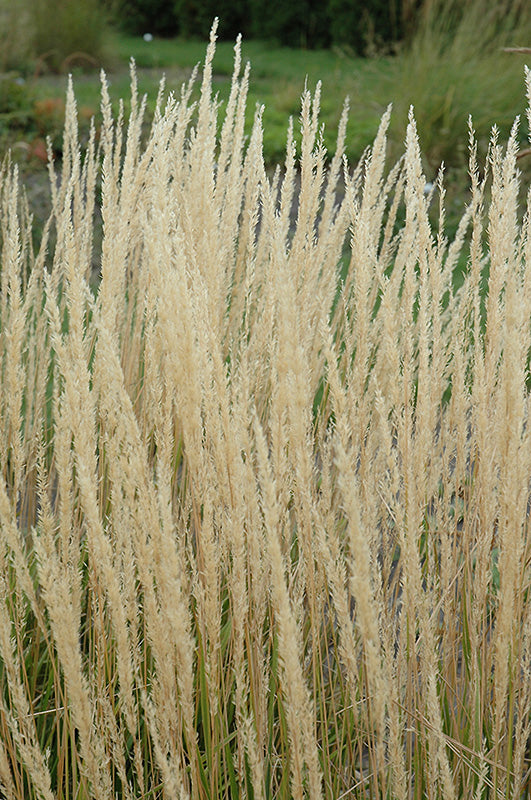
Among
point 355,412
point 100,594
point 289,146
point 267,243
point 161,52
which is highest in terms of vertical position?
point 161,52

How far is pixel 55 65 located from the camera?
36.6 ft

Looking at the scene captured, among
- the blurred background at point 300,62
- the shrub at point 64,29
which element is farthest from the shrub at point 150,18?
the shrub at point 64,29

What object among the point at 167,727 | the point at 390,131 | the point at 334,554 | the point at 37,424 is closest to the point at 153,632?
the point at 167,727

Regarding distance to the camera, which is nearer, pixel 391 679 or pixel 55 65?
pixel 391 679

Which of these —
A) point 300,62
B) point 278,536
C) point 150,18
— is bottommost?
point 278,536


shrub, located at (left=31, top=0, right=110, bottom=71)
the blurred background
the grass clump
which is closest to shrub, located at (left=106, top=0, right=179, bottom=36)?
the blurred background

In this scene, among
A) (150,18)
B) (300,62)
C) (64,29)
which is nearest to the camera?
(64,29)

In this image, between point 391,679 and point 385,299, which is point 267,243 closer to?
point 385,299

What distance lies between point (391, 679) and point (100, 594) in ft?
1.65

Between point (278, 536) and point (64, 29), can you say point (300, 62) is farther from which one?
point (278, 536)

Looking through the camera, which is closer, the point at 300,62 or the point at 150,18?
the point at 300,62

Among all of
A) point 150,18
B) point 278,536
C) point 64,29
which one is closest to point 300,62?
point 64,29

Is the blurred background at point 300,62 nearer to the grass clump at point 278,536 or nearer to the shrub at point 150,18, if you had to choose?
the shrub at point 150,18

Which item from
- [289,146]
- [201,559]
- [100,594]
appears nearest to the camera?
[100,594]
